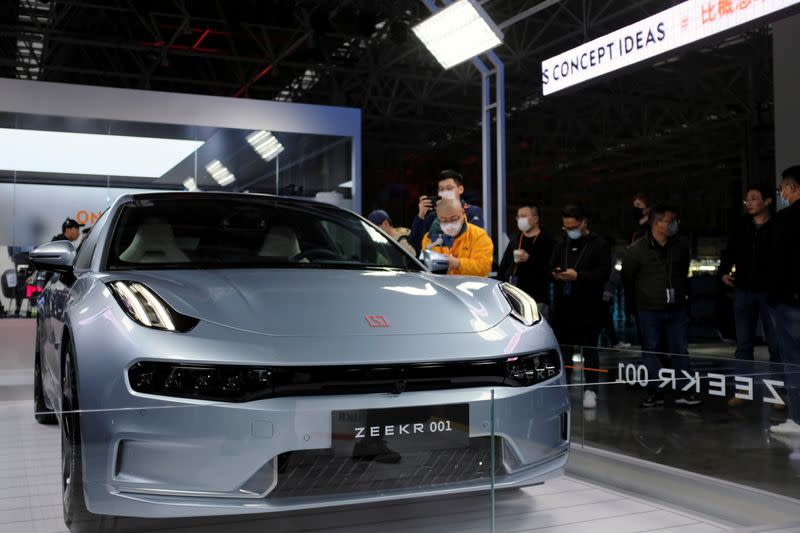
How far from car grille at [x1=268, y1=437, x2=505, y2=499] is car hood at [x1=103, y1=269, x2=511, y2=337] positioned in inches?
15.7

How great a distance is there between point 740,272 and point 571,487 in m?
3.06

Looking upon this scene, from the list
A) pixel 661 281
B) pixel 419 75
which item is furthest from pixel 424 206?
pixel 419 75

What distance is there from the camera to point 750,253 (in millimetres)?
5879

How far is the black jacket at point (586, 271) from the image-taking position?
20.6 feet

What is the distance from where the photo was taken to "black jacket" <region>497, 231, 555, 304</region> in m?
6.53

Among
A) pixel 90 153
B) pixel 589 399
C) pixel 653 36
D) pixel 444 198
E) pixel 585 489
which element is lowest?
pixel 585 489

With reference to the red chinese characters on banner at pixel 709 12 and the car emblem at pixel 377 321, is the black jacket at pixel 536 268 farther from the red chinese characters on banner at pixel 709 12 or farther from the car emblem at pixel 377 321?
the car emblem at pixel 377 321

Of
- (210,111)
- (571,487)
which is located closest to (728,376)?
(571,487)

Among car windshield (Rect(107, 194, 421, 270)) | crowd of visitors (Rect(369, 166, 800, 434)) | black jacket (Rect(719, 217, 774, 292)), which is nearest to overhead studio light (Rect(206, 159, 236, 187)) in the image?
crowd of visitors (Rect(369, 166, 800, 434))

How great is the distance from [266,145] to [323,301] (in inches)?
339

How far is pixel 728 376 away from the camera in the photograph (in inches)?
114

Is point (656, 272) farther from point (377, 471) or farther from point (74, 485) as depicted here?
point (74, 485)

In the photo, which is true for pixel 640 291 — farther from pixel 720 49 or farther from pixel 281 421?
pixel 720 49

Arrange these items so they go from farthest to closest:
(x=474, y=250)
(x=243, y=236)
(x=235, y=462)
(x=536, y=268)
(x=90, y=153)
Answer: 1. (x=90, y=153)
2. (x=536, y=268)
3. (x=474, y=250)
4. (x=243, y=236)
5. (x=235, y=462)
